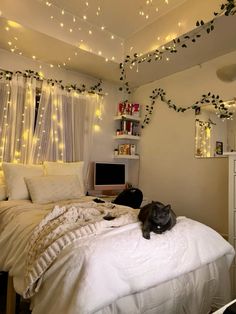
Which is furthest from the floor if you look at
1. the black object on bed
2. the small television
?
the small television

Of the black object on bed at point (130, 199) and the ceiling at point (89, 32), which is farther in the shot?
the black object on bed at point (130, 199)

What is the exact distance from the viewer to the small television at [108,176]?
3.56m

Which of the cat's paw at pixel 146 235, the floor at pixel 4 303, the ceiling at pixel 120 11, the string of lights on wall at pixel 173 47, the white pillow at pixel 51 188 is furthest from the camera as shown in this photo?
A: the ceiling at pixel 120 11

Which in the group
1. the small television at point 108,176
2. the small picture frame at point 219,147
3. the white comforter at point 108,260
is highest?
the small picture frame at point 219,147

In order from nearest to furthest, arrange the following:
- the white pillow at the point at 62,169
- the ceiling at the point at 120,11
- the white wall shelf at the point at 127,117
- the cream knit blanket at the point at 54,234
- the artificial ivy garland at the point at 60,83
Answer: the cream knit blanket at the point at 54,234 < the ceiling at the point at 120,11 < the white pillow at the point at 62,169 < the artificial ivy garland at the point at 60,83 < the white wall shelf at the point at 127,117

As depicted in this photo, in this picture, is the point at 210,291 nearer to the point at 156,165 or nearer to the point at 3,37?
the point at 156,165

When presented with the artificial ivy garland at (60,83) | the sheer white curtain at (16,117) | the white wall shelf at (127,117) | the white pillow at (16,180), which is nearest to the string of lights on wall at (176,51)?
the white wall shelf at (127,117)

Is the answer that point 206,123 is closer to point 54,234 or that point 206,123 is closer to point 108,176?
point 108,176

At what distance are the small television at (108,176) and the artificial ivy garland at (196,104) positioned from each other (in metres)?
0.89

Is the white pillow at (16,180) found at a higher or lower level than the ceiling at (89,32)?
lower

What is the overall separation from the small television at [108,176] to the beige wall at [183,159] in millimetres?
429

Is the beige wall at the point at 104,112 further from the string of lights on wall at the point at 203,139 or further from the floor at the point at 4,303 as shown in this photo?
the floor at the point at 4,303

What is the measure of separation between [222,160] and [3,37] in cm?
294

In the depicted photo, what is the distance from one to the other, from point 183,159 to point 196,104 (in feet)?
2.51
